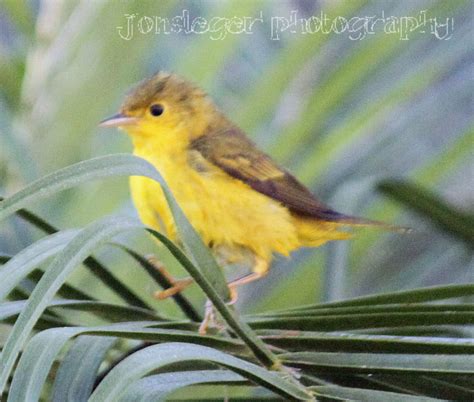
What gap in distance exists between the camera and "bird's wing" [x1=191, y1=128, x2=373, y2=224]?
0.66 metres

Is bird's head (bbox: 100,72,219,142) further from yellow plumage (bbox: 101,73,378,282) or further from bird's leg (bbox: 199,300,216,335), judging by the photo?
bird's leg (bbox: 199,300,216,335)

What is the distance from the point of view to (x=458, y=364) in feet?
1.22

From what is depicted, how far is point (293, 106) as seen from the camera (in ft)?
2.88

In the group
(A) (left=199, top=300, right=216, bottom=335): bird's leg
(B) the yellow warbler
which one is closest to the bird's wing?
(B) the yellow warbler

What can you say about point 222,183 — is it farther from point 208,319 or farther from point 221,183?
point 208,319

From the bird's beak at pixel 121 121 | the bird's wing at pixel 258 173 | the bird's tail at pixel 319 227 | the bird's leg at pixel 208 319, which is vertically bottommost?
the bird's leg at pixel 208 319

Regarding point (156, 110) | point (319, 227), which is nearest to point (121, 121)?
point (156, 110)

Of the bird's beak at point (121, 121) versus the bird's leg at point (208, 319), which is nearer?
the bird's leg at point (208, 319)

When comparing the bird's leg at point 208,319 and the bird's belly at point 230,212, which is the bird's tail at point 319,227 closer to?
the bird's belly at point 230,212

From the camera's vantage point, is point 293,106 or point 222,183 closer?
point 222,183

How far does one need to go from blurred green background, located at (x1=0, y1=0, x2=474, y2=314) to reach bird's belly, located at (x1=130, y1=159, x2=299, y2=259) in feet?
0.31

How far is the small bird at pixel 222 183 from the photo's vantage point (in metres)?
0.64

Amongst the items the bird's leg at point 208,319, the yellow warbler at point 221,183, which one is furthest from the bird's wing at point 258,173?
the bird's leg at point 208,319

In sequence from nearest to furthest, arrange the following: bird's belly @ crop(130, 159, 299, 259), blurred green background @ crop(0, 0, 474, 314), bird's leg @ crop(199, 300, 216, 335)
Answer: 1. bird's leg @ crop(199, 300, 216, 335)
2. bird's belly @ crop(130, 159, 299, 259)
3. blurred green background @ crop(0, 0, 474, 314)
